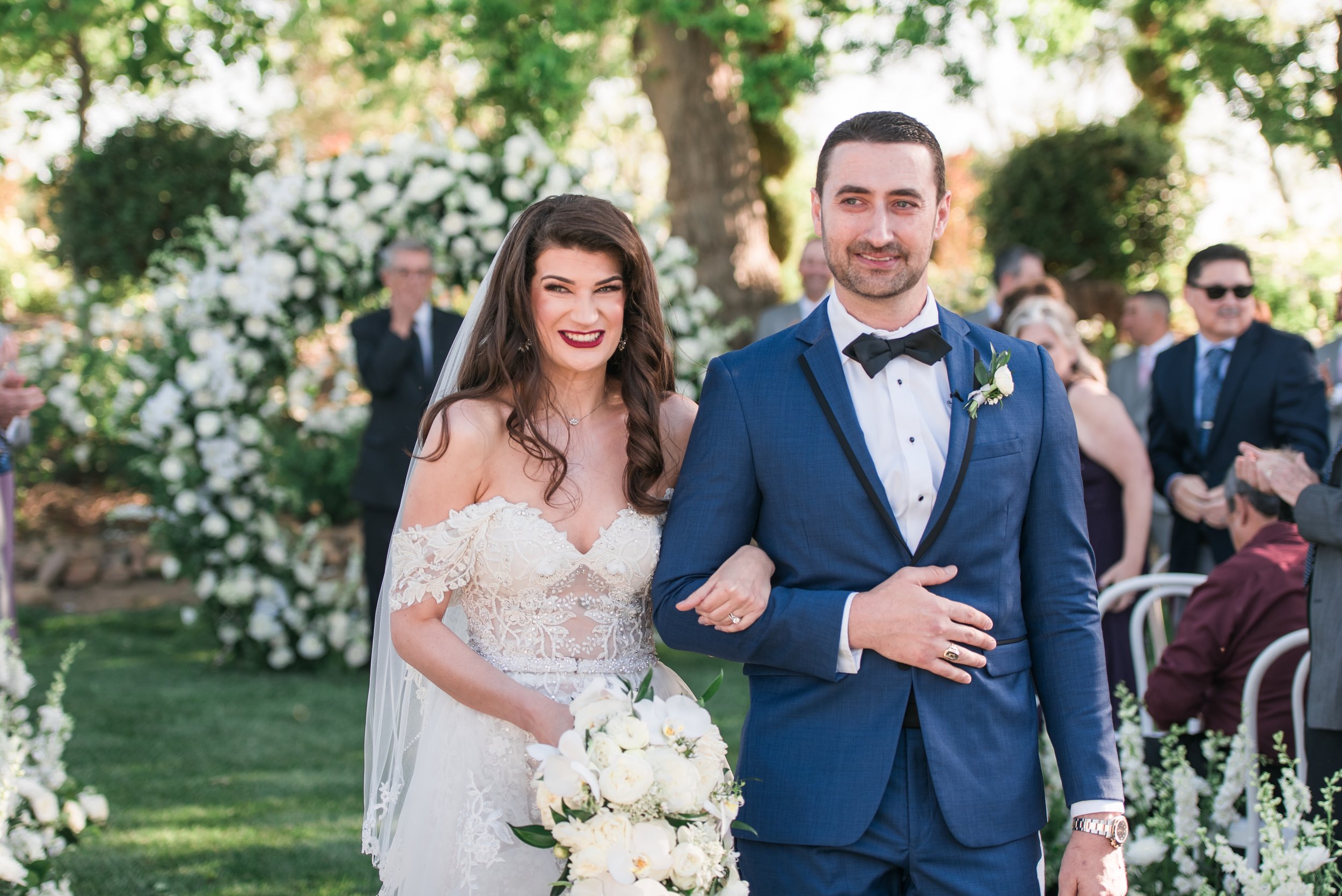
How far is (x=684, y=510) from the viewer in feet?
8.04

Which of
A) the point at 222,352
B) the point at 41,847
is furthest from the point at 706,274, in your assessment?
the point at 41,847

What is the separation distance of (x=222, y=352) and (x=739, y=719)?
3.80m

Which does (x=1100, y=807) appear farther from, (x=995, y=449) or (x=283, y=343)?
(x=283, y=343)

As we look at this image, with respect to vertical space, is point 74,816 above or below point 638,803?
below

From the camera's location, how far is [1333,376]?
7078 mm

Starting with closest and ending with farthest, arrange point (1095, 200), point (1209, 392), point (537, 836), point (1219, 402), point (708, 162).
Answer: point (537, 836)
point (1219, 402)
point (1209, 392)
point (708, 162)
point (1095, 200)

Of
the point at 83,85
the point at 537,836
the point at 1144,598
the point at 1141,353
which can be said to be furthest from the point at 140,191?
the point at 537,836

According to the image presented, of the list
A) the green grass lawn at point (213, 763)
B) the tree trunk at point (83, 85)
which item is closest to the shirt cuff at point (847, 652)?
the green grass lawn at point (213, 763)

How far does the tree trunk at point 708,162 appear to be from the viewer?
33.6 ft

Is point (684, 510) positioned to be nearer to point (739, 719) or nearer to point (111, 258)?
point (739, 719)

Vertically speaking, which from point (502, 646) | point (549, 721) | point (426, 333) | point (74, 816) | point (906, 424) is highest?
point (426, 333)

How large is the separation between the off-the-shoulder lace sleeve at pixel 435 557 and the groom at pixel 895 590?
1.64 feet

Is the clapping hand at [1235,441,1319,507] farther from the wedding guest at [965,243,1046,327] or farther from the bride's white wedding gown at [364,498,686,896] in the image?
the wedding guest at [965,243,1046,327]

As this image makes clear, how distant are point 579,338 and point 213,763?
4.22 m
